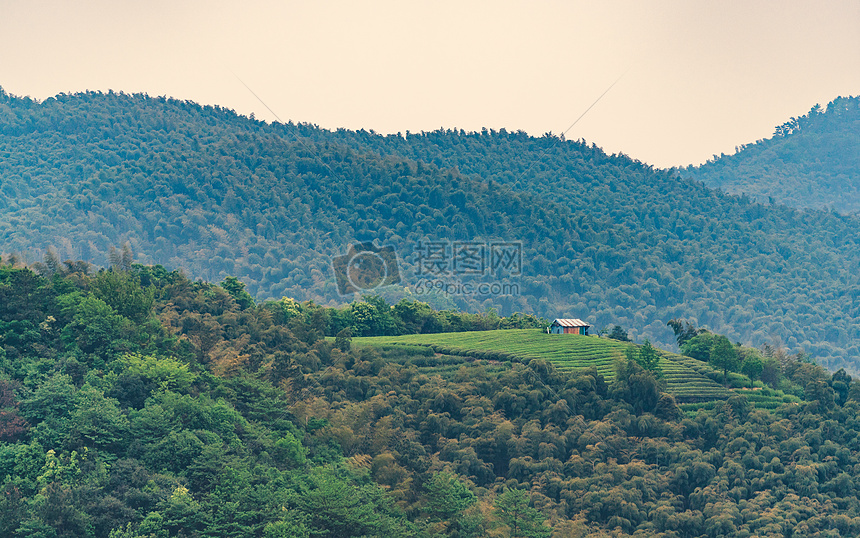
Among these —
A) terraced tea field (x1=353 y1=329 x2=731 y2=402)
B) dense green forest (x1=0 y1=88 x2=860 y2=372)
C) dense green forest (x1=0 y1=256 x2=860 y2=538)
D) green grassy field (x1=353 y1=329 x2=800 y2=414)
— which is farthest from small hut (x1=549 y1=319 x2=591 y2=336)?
dense green forest (x1=0 y1=88 x2=860 y2=372)

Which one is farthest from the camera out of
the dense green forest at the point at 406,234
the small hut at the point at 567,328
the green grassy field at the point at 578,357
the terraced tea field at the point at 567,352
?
the dense green forest at the point at 406,234

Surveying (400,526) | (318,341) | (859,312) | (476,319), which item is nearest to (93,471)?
(400,526)

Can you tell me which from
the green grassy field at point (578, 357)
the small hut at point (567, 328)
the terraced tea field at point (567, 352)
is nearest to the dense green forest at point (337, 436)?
the green grassy field at point (578, 357)

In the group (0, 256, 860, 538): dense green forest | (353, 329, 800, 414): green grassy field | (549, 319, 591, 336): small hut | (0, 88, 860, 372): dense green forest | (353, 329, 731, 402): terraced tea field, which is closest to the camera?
(0, 256, 860, 538): dense green forest

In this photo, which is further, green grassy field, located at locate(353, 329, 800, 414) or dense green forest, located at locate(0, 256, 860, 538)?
green grassy field, located at locate(353, 329, 800, 414)

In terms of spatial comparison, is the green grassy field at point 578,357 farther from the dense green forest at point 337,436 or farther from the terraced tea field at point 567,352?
the dense green forest at point 337,436

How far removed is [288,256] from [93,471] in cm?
12996

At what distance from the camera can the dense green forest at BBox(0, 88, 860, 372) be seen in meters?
157

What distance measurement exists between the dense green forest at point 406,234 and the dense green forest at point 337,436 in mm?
85583

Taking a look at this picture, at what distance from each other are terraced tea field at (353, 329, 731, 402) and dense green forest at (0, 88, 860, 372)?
7127cm

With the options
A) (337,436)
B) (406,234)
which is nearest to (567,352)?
(337,436)

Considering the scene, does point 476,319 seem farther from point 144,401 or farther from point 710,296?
point 710,296

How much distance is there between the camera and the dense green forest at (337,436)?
33.6 meters

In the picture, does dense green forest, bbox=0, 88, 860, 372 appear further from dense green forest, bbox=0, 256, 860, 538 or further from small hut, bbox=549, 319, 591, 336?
dense green forest, bbox=0, 256, 860, 538
